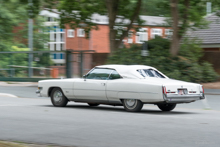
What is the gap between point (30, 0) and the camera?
95.1 feet

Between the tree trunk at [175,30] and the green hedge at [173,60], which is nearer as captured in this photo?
the tree trunk at [175,30]

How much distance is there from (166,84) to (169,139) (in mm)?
3977

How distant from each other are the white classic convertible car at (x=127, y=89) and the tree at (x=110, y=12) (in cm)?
1360

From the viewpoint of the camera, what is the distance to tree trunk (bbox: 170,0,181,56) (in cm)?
2390

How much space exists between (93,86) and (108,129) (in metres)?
4.06

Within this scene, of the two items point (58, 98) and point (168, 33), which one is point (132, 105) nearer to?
point (58, 98)

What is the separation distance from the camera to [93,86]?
12859 millimetres

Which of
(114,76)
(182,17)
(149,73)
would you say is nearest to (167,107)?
(149,73)

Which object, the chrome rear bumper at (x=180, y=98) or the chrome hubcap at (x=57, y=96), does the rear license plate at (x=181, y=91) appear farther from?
the chrome hubcap at (x=57, y=96)

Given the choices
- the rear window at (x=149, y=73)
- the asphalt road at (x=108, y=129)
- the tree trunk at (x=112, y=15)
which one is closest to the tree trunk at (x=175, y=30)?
the tree trunk at (x=112, y=15)

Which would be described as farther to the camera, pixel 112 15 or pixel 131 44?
pixel 131 44

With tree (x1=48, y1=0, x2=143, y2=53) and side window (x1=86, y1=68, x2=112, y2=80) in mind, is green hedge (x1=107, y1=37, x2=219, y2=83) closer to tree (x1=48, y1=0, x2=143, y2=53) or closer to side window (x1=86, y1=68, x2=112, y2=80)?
tree (x1=48, y1=0, x2=143, y2=53)

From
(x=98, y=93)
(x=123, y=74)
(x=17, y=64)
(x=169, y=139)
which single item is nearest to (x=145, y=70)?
(x=123, y=74)

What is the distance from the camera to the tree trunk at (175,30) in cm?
2390
